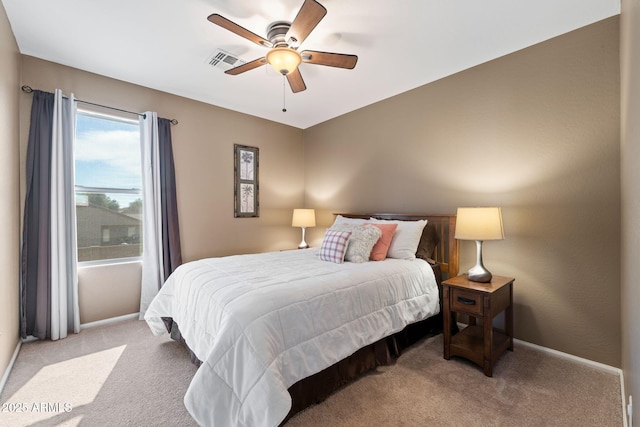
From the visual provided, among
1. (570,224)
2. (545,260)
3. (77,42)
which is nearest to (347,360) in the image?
(545,260)

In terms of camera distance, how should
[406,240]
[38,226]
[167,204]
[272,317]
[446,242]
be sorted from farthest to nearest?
[167,204]
[446,242]
[406,240]
[38,226]
[272,317]

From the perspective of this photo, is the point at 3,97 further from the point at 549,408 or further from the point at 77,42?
the point at 549,408

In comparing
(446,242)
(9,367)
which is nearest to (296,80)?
(446,242)

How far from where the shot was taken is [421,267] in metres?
2.65

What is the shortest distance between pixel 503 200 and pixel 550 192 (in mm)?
350

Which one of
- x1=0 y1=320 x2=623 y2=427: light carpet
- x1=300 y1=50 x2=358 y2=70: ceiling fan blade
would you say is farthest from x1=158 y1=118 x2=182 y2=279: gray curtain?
x1=300 y1=50 x2=358 y2=70: ceiling fan blade

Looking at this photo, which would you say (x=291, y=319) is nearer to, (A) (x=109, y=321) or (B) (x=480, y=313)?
(B) (x=480, y=313)

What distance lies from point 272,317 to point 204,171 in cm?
281

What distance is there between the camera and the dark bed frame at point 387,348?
174 cm

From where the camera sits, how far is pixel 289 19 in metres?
2.18

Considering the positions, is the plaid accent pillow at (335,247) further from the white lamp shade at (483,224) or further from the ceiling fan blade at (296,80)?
the ceiling fan blade at (296,80)

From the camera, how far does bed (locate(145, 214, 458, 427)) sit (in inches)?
56.2

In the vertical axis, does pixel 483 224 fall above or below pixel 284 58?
below

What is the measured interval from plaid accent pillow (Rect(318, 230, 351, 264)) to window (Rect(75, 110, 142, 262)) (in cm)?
224
